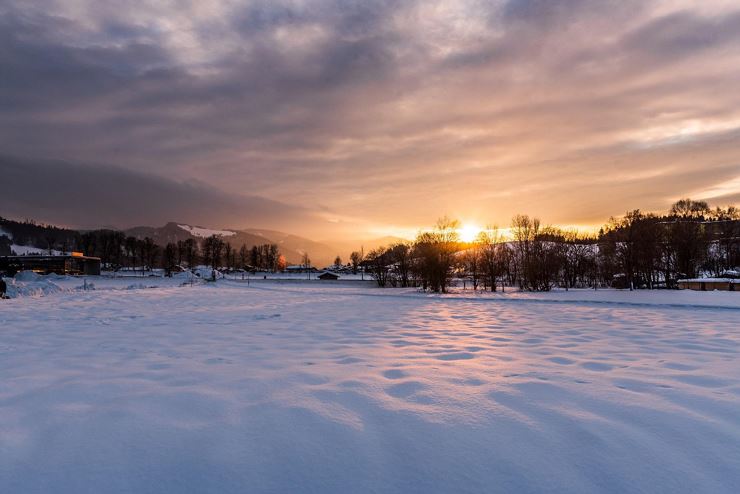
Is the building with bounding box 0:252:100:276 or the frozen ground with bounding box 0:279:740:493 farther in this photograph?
the building with bounding box 0:252:100:276

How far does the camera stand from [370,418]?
3.91 m

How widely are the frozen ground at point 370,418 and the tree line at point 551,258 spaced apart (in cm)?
3549

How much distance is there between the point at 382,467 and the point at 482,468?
772mm

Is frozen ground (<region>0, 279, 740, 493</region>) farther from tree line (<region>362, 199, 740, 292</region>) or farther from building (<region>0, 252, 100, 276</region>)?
building (<region>0, 252, 100, 276</region>)

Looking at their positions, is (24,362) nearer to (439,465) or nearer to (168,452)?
(168,452)

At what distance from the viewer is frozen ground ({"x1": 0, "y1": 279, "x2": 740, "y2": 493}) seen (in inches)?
112

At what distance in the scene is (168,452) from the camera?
127 inches

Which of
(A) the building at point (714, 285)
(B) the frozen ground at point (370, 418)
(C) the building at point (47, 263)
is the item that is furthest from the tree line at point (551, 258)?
(C) the building at point (47, 263)

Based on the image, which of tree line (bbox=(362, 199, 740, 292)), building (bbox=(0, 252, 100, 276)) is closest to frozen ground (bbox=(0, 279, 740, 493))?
tree line (bbox=(362, 199, 740, 292))

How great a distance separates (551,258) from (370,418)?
50657 millimetres

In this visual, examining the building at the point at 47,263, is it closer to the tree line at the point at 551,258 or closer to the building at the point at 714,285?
the tree line at the point at 551,258

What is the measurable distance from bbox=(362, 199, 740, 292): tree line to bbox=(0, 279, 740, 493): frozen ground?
116ft

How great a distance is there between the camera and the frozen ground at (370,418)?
2.86 m

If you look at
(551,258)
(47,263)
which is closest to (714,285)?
(551,258)
